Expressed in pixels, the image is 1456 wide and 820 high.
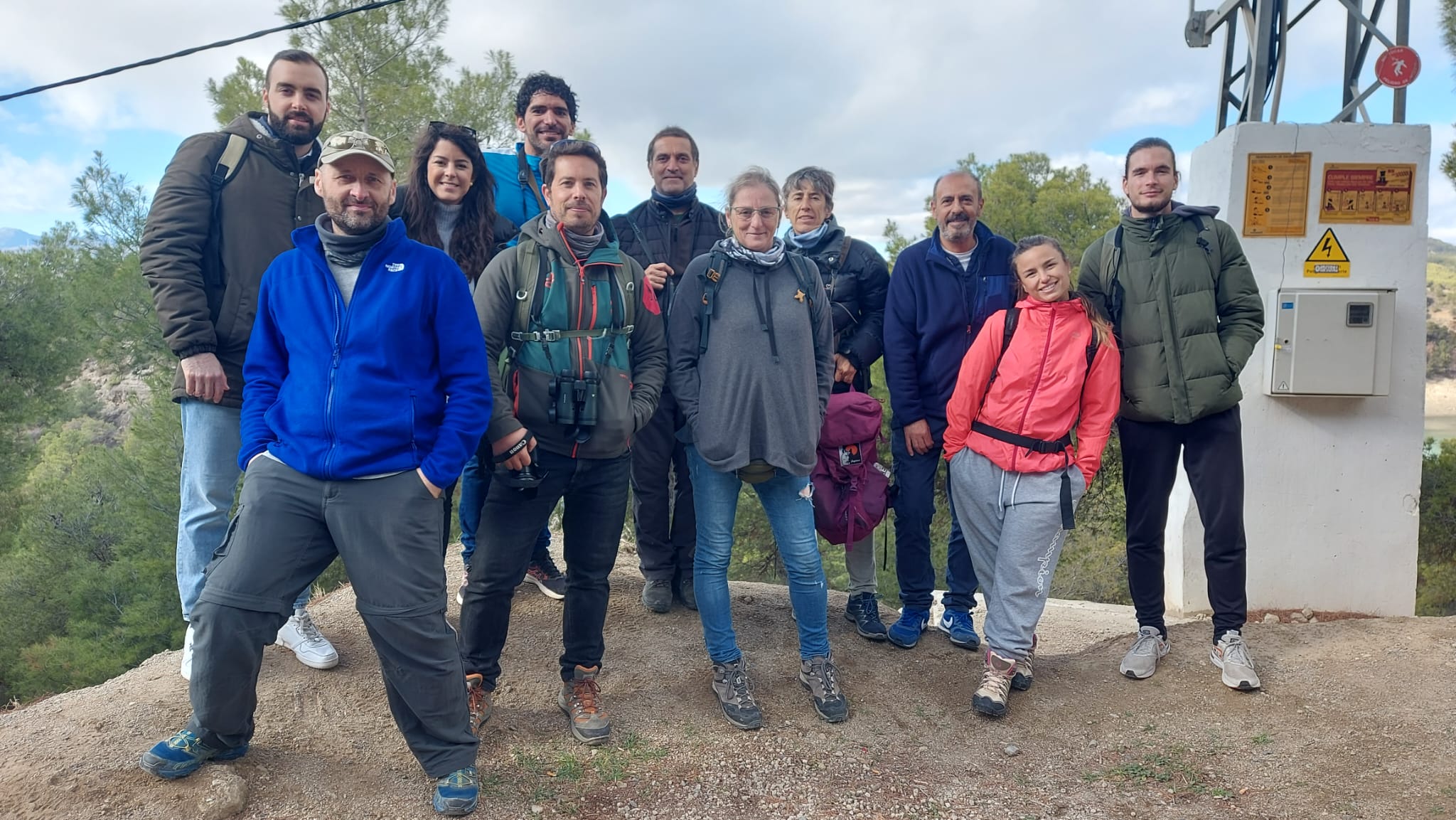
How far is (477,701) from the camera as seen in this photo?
3354 mm

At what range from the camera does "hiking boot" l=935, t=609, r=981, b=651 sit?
446 centimetres

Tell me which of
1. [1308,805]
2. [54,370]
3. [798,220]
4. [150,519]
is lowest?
[150,519]

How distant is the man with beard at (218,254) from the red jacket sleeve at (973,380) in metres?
2.81

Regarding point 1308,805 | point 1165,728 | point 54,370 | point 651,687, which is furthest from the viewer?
point 54,370

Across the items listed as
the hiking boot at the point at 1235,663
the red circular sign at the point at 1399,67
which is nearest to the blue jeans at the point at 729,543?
the hiking boot at the point at 1235,663

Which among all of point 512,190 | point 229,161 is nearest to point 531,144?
point 512,190

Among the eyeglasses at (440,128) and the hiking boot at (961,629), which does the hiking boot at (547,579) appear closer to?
the hiking boot at (961,629)

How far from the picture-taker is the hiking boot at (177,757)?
2.79 m

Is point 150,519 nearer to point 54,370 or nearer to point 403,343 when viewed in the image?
point 54,370

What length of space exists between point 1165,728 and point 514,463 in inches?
116

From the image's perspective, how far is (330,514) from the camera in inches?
103

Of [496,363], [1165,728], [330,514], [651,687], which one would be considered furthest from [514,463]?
[1165,728]

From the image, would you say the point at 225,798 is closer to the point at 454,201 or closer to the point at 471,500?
the point at 471,500

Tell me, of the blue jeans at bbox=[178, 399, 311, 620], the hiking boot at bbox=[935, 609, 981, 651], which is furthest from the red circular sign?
Result: the blue jeans at bbox=[178, 399, 311, 620]
